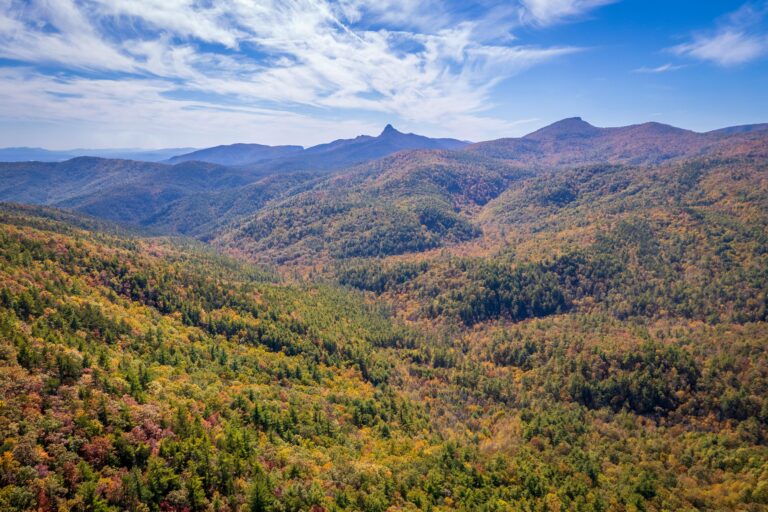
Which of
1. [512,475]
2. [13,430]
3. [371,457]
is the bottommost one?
[512,475]

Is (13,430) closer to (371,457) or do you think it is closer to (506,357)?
(371,457)

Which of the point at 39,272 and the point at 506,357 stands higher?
the point at 39,272

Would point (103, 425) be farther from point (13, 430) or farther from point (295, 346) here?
point (295, 346)

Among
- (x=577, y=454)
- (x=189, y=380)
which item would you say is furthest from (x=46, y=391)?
(x=577, y=454)

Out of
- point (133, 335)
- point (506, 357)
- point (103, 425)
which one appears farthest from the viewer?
point (506, 357)

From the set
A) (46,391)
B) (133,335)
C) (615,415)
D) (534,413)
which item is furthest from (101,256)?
(615,415)

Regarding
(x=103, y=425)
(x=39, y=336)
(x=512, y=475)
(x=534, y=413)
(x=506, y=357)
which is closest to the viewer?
(x=103, y=425)

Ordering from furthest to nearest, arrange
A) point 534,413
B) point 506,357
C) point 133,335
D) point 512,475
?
point 506,357 < point 534,413 < point 133,335 < point 512,475

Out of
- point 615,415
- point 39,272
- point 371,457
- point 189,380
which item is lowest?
point 615,415

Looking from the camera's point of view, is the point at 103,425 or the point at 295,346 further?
the point at 295,346
